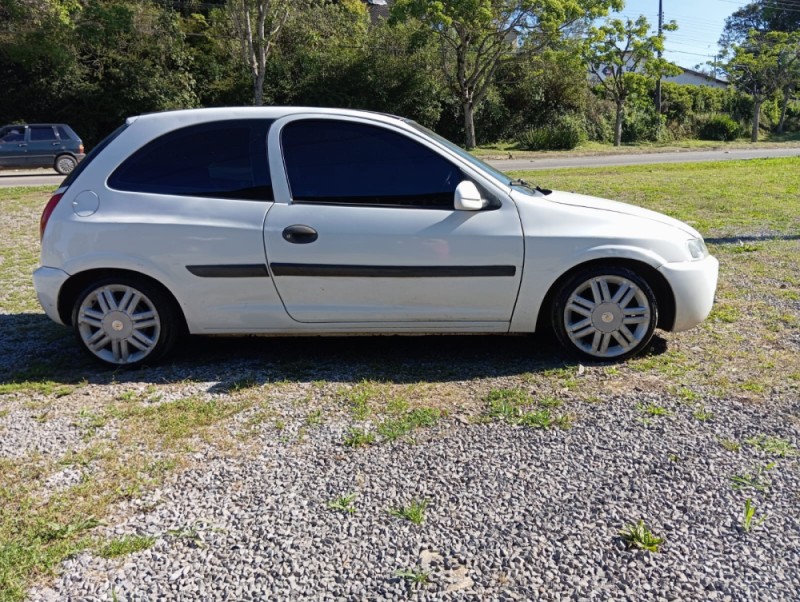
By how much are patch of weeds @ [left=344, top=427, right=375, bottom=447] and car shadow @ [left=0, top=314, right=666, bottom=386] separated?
0.72 metres

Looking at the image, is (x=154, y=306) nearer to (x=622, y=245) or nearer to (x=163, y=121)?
(x=163, y=121)

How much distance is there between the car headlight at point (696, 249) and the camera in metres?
4.42

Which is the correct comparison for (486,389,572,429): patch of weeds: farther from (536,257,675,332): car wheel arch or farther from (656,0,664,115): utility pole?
(656,0,664,115): utility pole

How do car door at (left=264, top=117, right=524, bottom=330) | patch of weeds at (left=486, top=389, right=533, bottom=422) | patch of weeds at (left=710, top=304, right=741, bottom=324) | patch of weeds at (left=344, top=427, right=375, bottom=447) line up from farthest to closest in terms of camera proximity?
patch of weeds at (left=710, top=304, right=741, bottom=324)
car door at (left=264, top=117, right=524, bottom=330)
patch of weeds at (left=486, top=389, right=533, bottom=422)
patch of weeds at (left=344, top=427, right=375, bottom=447)

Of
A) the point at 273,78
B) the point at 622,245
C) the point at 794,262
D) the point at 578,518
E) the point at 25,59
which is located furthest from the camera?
the point at 273,78

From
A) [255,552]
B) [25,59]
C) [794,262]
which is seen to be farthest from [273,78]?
[255,552]

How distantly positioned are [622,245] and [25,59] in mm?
28909

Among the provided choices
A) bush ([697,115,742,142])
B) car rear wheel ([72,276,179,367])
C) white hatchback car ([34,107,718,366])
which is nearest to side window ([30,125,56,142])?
white hatchback car ([34,107,718,366])

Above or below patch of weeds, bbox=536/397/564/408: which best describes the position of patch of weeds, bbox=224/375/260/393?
above

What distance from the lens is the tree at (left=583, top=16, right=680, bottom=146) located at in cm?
3466

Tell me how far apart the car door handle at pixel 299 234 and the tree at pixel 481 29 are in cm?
2502

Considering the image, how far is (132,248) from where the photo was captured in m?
4.33

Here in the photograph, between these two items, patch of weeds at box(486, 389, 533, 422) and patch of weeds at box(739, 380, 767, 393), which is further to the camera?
patch of weeds at box(739, 380, 767, 393)

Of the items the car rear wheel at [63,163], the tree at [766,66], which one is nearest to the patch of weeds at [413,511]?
the car rear wheel at [63,163]
